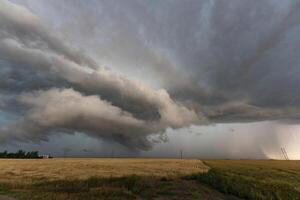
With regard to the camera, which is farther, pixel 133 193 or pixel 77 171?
pixel 77 171

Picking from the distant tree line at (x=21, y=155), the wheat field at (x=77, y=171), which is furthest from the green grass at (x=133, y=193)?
the distant tree line at (x=21, y=155)

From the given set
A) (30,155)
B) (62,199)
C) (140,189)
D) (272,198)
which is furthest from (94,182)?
(30,155)

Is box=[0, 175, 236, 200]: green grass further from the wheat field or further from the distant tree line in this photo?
the distant tree line

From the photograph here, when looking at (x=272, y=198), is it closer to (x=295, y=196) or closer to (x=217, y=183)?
(x=295, y=196)

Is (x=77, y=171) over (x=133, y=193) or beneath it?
over

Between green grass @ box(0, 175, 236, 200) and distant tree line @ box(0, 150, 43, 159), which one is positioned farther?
distant tree line @ box(0, 150, 43, 159)

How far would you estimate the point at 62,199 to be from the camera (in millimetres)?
19641

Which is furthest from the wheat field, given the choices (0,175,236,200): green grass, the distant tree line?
the distant tree line

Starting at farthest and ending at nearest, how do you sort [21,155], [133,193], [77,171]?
[21,155]
[77,171]
[133,193]

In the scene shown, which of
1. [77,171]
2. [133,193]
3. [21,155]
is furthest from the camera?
[21,155]

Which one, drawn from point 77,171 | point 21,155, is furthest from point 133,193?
point 21,155

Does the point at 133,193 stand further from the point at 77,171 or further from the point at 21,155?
the point at 21,155

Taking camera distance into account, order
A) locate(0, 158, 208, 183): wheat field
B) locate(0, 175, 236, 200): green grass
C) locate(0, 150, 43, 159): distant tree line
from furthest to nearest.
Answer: locate(0, 150, 43, 159): distant tree line < locate(0, 158, 208, 183): wheat field < locate(0, 175, 236, 200): green grass

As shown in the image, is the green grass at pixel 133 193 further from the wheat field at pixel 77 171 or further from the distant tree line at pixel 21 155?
the distant tree line at pixel 21 155
